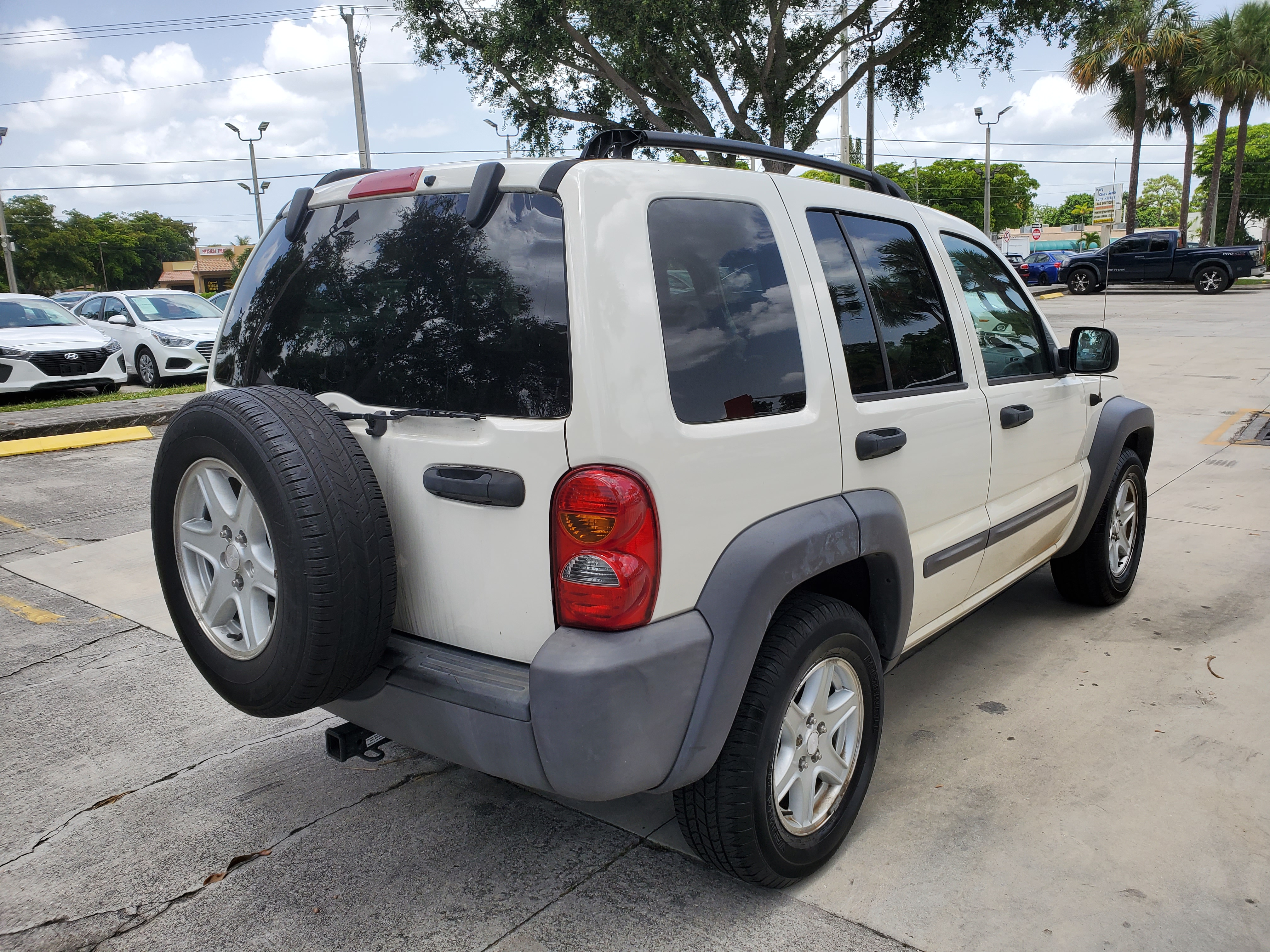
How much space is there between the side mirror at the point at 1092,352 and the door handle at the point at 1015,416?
55 centimetres

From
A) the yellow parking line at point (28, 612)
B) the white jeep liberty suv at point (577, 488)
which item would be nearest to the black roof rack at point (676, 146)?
the white jeep liberty suv at point (577, 488)

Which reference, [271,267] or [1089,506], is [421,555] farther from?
[1089,506]

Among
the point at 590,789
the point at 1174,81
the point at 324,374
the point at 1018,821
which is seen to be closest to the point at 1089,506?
the point at 1018,821

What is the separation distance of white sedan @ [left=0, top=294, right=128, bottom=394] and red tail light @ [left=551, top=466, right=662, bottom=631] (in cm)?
1305

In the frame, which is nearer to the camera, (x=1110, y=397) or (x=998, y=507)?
(x=998, y=507)

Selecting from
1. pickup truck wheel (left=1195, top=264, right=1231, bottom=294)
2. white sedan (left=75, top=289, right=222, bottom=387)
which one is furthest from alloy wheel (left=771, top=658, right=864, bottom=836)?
pickup truck wheel (left=1195, top=264, right=1231, bottom=294)

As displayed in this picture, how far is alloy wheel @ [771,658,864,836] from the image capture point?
241 cm

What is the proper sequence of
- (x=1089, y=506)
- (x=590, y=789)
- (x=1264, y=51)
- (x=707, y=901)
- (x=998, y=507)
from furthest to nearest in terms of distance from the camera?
(x=1264, y=51)
(x=1089, y=506)
(x=998, y=507)
(x=707, y=901)
(x=590, y=789)

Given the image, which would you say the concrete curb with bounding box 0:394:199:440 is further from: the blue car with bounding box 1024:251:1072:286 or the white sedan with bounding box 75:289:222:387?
the blue car with bounding box 1024:251:1072:286

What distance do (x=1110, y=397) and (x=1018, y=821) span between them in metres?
2.37

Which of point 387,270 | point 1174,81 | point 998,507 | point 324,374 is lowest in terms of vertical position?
point 998,507

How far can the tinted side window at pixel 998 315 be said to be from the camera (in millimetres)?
3369

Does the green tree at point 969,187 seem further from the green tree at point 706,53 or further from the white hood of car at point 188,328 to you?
the white hood of car at point 188,328

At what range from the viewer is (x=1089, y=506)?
→ 4148 mm
